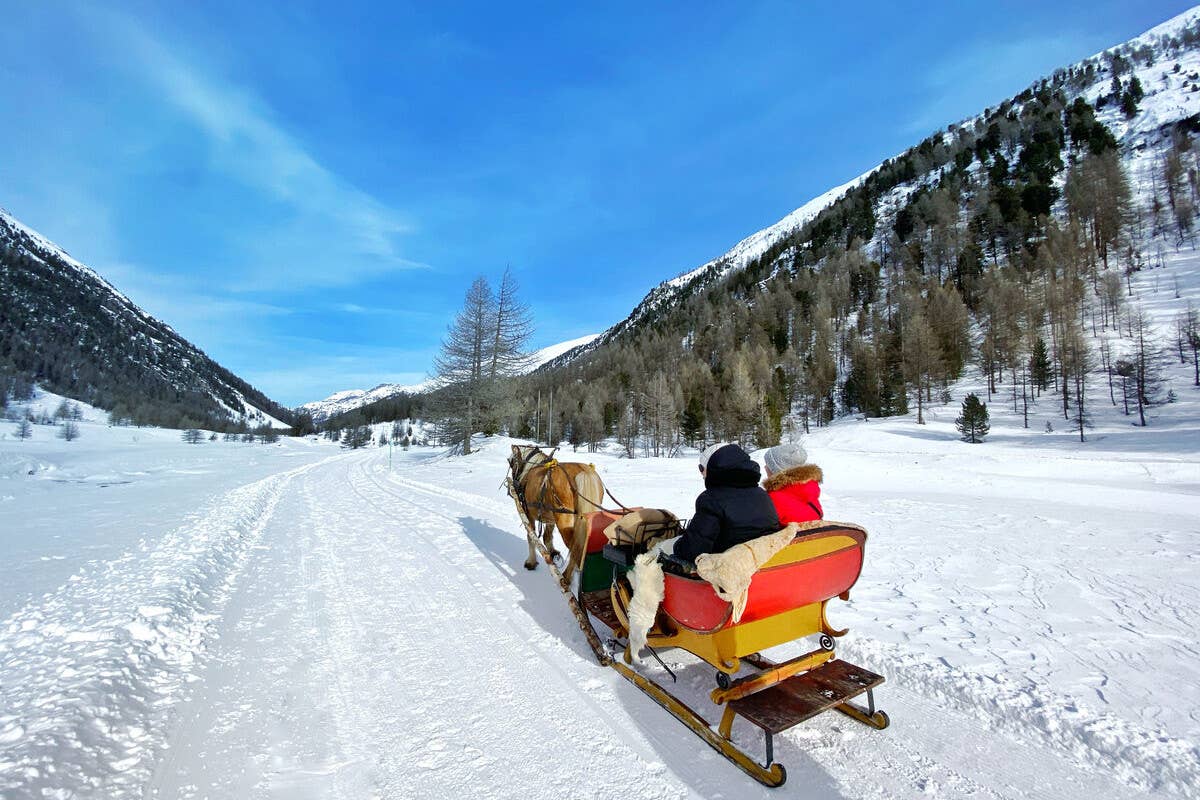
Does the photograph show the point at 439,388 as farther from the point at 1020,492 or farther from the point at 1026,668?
the point at 1026,668

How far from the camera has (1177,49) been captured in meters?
107

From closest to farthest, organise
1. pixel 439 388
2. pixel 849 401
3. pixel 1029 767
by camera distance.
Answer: pixel 1029 767 < pixel 439 388 < pixel 849 401

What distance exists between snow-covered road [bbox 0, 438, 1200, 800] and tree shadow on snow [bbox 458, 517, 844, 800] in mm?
16

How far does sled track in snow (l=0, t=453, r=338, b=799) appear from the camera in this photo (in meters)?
2.50

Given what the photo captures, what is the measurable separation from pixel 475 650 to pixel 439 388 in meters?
28.9

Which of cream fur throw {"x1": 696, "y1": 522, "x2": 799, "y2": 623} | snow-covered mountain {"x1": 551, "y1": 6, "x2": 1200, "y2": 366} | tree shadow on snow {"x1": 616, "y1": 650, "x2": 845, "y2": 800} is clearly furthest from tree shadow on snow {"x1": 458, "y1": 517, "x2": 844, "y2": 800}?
snow-covered mountain {"x1": 551, "y1": 6, "x2": 1200, "y2": 366}

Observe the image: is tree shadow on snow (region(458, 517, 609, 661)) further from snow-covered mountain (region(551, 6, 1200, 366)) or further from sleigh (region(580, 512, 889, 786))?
snow-covered mountain (region(551, 6, 1200, 366))

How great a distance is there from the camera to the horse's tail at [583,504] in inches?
199

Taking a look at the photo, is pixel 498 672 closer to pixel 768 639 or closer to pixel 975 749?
pixel 768 639

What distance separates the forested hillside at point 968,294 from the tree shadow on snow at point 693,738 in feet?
90.9

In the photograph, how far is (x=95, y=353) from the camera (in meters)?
115

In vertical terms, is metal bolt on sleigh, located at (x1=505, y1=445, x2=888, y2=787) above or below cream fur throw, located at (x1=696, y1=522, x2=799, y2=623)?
below

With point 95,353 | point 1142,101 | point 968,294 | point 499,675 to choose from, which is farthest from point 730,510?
point 95,353

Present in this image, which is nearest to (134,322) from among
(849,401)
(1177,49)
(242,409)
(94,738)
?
(242,409)
